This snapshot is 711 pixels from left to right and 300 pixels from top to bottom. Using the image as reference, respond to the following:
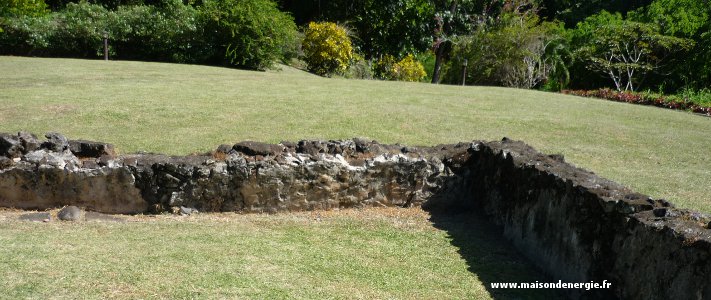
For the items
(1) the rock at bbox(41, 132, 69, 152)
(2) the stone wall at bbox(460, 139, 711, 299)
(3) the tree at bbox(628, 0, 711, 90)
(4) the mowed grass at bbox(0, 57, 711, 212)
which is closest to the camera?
(2) the stone wall at bbox(460, 139, 711, 299)

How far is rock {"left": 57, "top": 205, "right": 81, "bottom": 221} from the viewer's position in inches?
303

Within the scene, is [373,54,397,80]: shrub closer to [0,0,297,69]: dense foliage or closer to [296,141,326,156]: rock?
[0,0,297,69]: dense foliage

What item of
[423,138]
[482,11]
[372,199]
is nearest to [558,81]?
[482,11]

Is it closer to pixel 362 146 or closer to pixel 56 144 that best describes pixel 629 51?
pixel 362 146

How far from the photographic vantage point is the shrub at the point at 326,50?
87.6ft

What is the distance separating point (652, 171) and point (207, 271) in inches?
315

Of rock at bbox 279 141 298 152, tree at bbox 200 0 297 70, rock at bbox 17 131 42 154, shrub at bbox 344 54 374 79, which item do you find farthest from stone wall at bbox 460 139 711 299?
shrub at bbox 344 54 374 79

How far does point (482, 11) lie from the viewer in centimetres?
3419

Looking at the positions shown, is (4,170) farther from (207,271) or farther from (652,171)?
(652,171)

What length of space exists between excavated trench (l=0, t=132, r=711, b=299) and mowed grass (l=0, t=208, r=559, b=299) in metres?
0.26

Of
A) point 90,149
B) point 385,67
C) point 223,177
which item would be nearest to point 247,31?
point 385,67

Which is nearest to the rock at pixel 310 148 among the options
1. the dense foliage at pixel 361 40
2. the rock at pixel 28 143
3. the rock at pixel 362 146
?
the rock at pixel 362 146

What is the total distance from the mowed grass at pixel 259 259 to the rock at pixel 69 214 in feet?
0.62

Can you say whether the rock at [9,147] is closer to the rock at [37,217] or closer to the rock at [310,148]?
the rock at [37,217]
